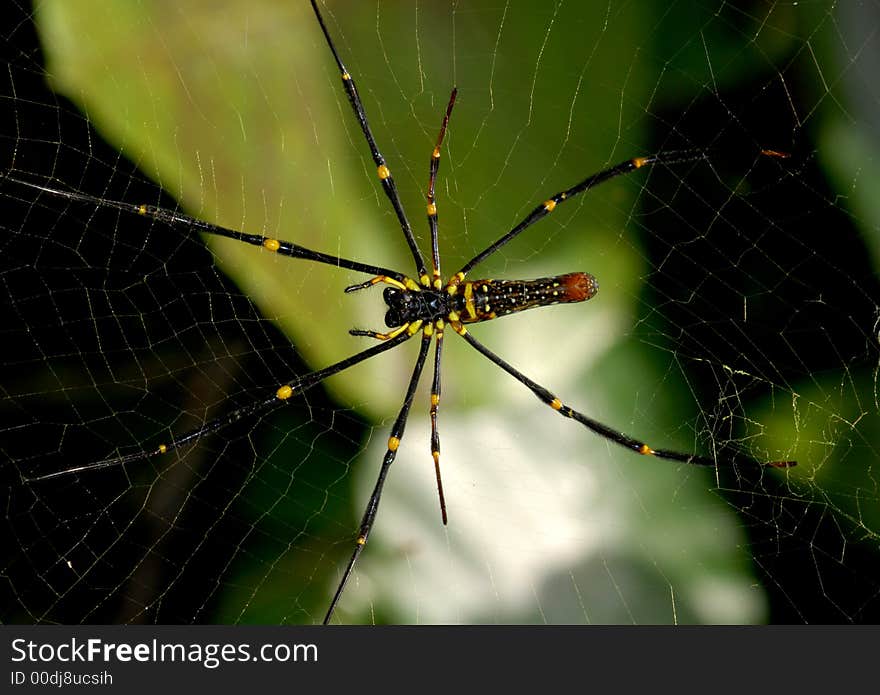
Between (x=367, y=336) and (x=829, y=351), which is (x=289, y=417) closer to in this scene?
(x=367, y=336)

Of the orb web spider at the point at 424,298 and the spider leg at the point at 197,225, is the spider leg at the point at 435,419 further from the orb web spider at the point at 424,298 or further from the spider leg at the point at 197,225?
the spider leg at the point at 197,225

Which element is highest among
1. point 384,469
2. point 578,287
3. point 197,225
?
point 197,225

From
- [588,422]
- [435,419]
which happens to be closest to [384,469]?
[435,419]

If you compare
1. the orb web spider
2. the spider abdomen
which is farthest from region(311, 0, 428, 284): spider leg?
the spider abdomen

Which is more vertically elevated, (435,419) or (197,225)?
(197,225)

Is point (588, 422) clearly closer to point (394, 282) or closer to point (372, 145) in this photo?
point (394, 282)

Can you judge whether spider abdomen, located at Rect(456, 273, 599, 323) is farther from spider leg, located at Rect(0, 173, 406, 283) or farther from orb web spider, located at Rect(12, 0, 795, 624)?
spider leg, located at Rect(0, 173, 406, 283)

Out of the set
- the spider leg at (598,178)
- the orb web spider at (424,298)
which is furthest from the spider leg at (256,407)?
the spider leg at (598,178)
